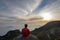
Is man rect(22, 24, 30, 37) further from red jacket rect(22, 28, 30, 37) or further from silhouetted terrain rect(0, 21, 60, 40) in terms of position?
silhouetted terrain rect(0, 21, 60, 40)

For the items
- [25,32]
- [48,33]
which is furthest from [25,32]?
[48,33]

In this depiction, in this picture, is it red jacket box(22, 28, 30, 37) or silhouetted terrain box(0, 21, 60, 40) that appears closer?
red jacket box(22, 28, 30, 37)

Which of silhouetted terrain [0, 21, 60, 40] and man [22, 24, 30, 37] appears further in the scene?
silhouetted terrain [0, 21, 60, 40]

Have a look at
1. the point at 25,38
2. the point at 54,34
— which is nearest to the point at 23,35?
the point at 25,38

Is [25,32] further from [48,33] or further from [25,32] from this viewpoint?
[48,33]

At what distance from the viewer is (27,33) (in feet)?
129

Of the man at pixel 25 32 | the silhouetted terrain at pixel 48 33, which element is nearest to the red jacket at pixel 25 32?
the man at pixel 25 32

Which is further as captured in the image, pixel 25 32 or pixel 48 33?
pixel 48 33

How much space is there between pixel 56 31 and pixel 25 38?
195 ft

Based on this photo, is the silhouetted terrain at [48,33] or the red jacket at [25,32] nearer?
the red jacket at [25,32]

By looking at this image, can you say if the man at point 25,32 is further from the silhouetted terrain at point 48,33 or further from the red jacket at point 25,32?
the silhouetted terrain at point 48,33

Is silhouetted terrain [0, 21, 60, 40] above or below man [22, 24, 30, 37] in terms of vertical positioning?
below

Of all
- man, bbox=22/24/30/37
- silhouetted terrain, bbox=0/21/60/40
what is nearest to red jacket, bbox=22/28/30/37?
man, bbox=22/24/30/37

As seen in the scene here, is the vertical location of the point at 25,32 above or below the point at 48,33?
above
